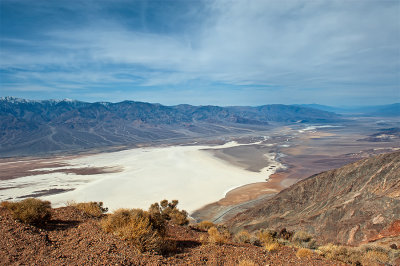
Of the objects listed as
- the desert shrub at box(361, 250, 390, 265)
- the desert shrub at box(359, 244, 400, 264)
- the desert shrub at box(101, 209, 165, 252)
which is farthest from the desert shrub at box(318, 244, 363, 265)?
the desert shrub at box(101, 209, 165, 252)

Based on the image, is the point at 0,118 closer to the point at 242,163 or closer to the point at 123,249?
the point at 242,163

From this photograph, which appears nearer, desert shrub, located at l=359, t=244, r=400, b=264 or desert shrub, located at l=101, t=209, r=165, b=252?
desert shrub, located at l=101, t=209, r=165, b=252

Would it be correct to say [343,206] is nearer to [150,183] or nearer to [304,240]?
[304,240]

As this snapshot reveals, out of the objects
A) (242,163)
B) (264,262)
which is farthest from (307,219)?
(242,163)

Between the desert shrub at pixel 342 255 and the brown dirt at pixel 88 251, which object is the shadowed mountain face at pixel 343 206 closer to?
the desert shrub at pixel 342 255

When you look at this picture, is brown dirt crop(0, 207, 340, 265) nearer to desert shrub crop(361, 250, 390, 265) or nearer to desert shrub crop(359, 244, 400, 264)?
desert shrub crop(361, 250, 390, 265)

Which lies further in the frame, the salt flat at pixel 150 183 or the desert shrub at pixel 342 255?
the salt flat at pixel 150 183

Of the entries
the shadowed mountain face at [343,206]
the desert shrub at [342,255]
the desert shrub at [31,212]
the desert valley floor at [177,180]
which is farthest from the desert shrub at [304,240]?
the desert valley floor at [177,180]
